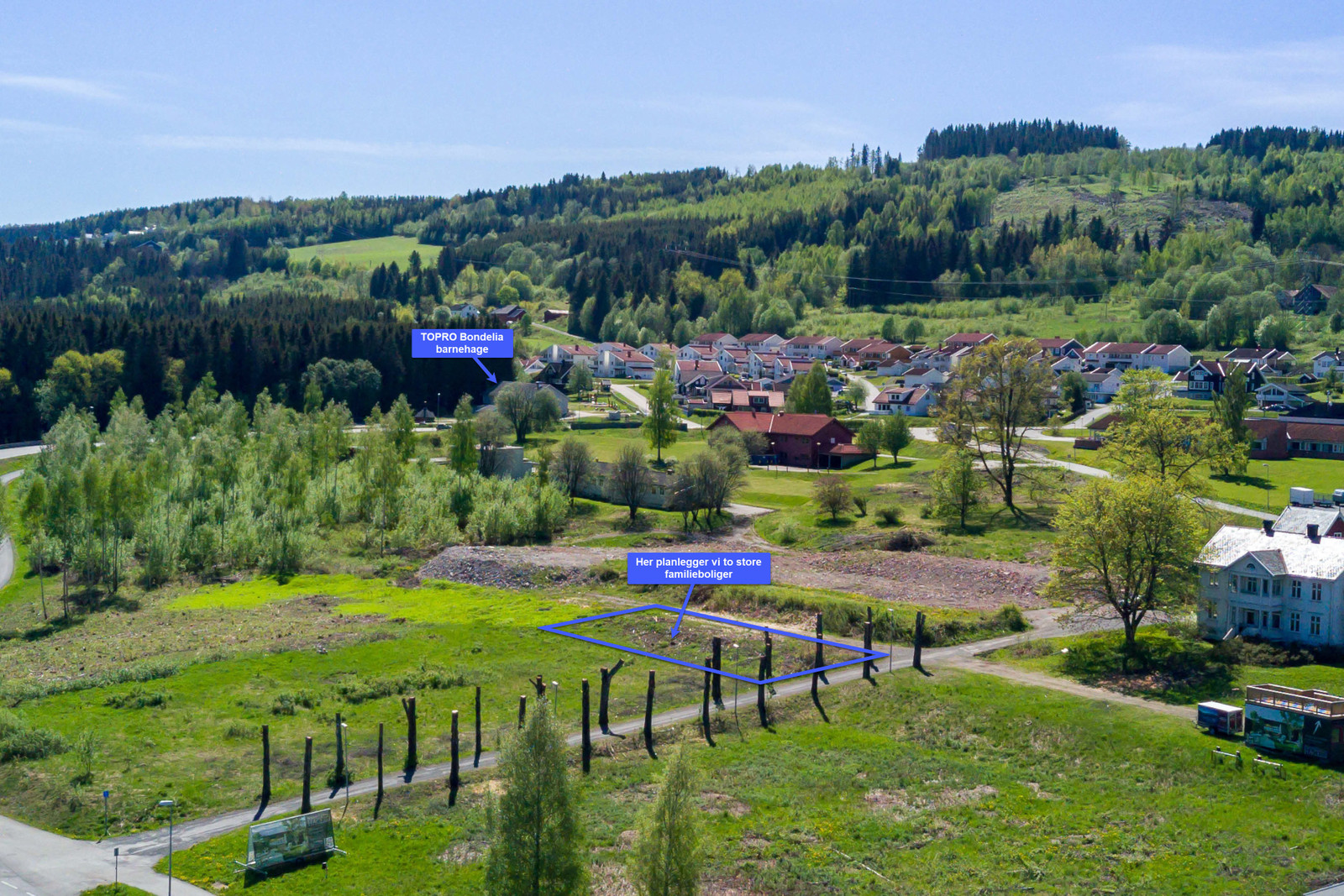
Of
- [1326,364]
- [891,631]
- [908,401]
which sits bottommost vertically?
[891,631]

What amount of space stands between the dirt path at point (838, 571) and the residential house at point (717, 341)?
9784 cm

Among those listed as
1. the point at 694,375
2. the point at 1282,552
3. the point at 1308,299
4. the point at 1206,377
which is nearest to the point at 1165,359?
the point at 1206,377

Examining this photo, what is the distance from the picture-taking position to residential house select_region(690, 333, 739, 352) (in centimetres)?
17200

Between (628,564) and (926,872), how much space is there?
1515 inches

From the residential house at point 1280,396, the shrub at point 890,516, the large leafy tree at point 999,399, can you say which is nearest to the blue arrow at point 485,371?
the large leafy tree at point 999,399

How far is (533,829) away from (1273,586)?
110 feet

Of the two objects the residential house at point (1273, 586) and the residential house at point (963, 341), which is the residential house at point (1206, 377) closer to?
the residential house at point (963, 341)

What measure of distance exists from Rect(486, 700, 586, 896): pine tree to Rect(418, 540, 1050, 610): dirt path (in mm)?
35185

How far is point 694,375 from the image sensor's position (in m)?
148

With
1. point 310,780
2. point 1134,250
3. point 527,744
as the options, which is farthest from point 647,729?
point 1134,250

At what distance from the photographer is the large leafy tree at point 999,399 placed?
7794 centimetres

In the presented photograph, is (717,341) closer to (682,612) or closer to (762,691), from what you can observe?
(682,612)

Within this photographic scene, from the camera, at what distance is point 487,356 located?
465 feet

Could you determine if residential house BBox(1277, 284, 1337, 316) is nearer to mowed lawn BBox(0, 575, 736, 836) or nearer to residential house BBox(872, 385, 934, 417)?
residential house BBox(872, 385, 934, 417)
